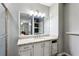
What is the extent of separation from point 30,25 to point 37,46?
1.36ft

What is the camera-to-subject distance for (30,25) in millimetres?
2135

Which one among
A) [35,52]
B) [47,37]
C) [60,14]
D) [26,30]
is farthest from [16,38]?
[60,14]

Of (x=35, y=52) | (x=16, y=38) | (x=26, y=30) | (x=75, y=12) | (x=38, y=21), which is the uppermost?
(x=75, y=12)

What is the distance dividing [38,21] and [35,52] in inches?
24.1

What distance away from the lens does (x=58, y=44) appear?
2240 mm

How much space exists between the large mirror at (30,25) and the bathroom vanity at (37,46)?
0.45 feet

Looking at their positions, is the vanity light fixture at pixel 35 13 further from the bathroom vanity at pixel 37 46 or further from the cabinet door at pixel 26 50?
the cabinet door at pixel 26 50

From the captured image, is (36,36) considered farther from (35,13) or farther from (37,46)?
(35,13)

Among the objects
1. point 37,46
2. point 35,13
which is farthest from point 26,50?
point 35,13

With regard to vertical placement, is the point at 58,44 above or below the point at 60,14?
below

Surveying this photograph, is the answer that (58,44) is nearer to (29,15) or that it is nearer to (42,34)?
(42,34)

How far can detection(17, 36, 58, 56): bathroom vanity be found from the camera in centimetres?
189

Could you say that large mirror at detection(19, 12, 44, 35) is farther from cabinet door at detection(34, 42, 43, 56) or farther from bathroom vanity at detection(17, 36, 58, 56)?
cabinet door at detection(34, 42, 43, 56)

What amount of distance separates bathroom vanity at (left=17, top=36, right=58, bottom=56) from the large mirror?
0.45ft
